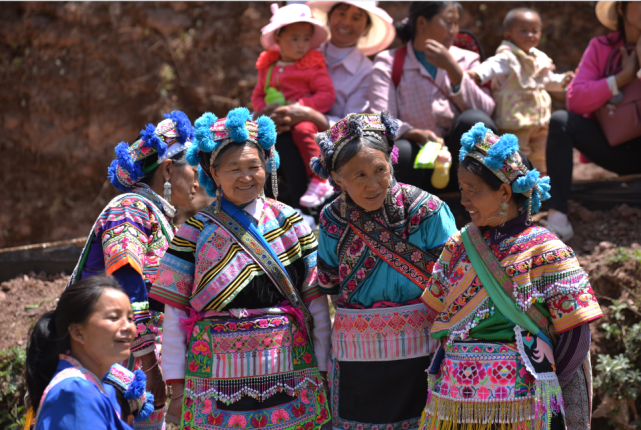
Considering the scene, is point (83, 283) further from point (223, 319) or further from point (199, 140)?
point (199, 140)

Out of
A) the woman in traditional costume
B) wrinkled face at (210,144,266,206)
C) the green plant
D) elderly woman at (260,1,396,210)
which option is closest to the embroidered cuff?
elderly woman at (260,1,396,210)

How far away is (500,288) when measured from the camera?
2.66 metres

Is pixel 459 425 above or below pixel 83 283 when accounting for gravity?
below

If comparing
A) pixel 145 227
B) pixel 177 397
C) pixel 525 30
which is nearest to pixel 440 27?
pixel 525 30

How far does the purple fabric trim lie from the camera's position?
2.60m

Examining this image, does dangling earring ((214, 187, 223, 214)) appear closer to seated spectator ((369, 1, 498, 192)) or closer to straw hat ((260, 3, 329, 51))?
seated spectator ((369, 1, 498, 192))

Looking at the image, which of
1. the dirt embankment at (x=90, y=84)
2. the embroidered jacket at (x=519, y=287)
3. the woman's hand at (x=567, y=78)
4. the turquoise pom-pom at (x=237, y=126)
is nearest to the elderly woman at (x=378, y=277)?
the embroidered jacket at (x=519, y=287)

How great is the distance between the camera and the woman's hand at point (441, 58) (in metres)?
4.92

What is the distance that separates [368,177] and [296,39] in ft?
9.25

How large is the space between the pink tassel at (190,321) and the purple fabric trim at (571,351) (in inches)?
63.3

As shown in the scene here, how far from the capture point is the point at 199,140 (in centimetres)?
300

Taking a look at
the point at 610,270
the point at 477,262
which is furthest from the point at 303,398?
the point at 610,270

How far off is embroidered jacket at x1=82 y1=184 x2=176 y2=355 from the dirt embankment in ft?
18.8

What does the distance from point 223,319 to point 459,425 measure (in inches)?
45.1
